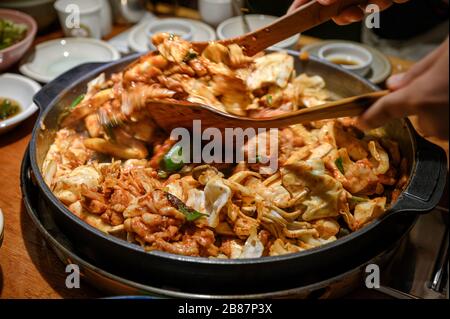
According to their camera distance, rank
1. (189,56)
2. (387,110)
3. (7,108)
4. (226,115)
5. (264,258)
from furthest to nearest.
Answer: (7,108)
(189,56)
(226,115)
(264,258)
(387,110)

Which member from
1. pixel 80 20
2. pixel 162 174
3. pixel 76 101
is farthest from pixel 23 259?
pixel 80 20

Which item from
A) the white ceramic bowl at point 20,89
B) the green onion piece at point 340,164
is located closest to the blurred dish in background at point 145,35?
the white ceramic bowl at point 20,89

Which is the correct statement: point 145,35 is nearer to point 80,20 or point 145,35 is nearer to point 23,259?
point 80,20

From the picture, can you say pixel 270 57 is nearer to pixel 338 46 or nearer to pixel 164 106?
pixel 164 106

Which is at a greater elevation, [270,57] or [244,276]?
[270,57]

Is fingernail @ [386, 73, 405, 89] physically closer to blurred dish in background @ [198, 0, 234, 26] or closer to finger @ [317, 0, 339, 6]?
finger @ [317, 0, 339, 6]
